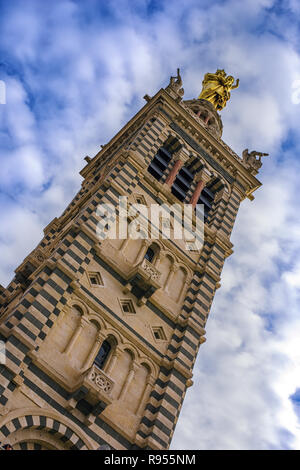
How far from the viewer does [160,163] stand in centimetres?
3334

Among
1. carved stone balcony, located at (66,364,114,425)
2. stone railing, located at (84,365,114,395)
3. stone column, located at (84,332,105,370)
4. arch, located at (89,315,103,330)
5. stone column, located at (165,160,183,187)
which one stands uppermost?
stone column, located at (165,160,183,187)

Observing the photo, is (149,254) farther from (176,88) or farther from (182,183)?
(176,88)

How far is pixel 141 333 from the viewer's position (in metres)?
24.4

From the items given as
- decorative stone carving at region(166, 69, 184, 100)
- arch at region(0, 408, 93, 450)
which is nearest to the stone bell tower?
arch at region(0, 408, 93, 450)

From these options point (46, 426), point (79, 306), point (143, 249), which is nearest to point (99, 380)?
point (46, 426)

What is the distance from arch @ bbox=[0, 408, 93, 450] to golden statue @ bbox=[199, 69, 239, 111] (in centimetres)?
3138

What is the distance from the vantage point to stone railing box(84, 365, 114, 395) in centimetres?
2066

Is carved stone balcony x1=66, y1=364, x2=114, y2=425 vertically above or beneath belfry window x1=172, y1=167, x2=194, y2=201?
beneath

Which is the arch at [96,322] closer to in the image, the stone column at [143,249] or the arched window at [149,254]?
the stone column at [143,249]

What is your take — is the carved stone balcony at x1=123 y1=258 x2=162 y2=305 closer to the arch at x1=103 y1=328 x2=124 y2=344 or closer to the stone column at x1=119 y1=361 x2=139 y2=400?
the arch at x1=103 y1=328 x2=124 y2=344

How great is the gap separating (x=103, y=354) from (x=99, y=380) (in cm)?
214
